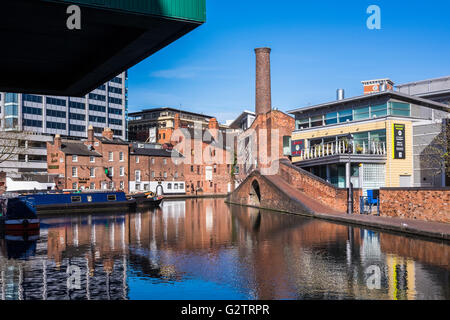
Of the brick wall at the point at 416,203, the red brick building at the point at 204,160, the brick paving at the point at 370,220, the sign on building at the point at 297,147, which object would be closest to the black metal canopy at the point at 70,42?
the brick paving at the point at 370,220

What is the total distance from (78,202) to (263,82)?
780 inches

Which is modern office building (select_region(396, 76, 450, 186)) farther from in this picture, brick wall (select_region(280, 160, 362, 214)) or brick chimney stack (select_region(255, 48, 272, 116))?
brick chimney stack (select_region(255, 48, 272, 116))

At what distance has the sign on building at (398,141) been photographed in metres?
29.2

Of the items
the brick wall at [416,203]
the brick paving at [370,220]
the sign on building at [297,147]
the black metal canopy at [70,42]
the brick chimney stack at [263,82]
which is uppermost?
the brick chimney stack at [263,82]

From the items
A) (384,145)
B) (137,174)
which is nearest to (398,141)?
(384,145)

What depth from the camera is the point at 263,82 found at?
4462 centimetres

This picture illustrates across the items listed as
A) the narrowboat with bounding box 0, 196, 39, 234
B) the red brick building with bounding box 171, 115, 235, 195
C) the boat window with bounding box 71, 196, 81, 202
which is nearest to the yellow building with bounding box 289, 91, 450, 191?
the narrowboat with bounding box 0, 196, 39, 234

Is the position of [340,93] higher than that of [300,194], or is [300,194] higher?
[340,93]

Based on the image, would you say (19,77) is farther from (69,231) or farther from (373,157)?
(373,157)

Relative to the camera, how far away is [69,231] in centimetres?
2391

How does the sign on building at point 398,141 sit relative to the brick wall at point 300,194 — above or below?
above

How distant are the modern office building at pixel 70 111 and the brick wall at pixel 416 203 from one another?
56242mm

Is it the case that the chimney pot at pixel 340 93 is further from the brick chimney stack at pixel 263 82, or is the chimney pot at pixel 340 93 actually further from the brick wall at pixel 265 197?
the brick wall at pixel 265 197

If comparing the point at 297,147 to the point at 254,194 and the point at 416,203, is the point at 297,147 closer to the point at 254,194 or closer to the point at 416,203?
the point at 254,194
